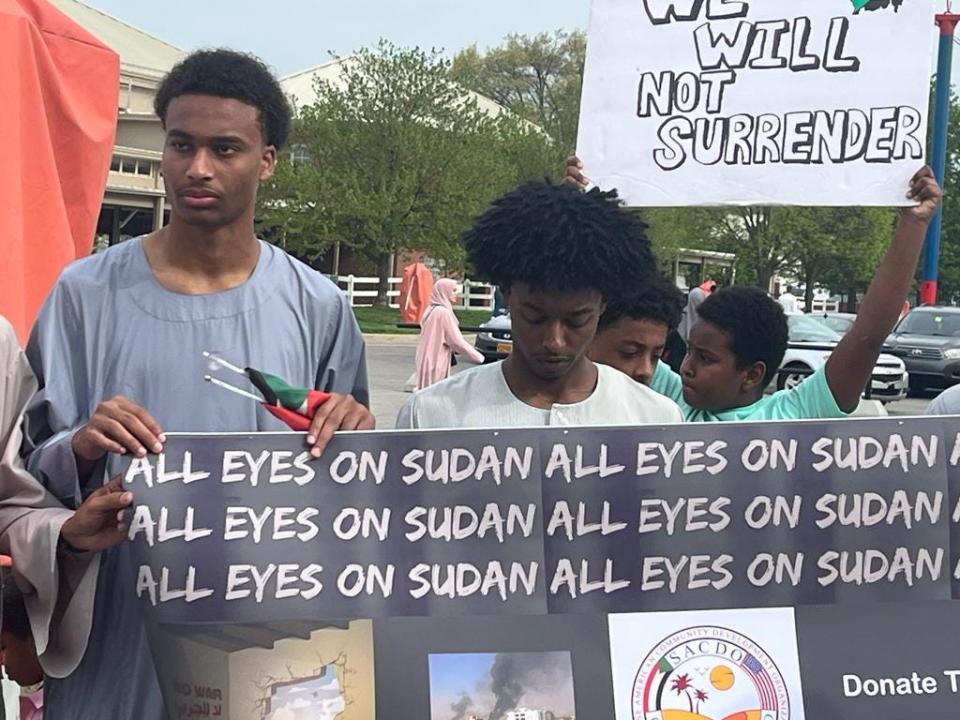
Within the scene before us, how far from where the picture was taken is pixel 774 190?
369 centimetres

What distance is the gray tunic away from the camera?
252 cm

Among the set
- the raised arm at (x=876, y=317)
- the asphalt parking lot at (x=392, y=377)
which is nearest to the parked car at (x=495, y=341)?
the asphalt parking lot at (x=392, y=377)

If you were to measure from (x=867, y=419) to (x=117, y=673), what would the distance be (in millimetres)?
1645

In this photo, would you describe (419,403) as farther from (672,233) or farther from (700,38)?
(672,233)

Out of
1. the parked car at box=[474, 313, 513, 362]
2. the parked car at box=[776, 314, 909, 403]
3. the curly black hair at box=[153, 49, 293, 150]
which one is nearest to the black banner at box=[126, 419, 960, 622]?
the curly black hair at box=[153, 49, 293, 150]

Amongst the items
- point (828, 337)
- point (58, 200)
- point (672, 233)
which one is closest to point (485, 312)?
point (672, 233)

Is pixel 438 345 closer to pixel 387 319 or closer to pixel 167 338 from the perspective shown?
pixel 167 338

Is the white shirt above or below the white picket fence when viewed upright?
below

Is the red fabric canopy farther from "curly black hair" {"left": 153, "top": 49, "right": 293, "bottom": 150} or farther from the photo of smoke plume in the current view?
the photo of smoke plume

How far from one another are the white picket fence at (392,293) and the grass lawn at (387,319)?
87 centimetres

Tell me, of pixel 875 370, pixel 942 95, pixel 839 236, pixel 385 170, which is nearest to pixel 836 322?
pixel 875 370

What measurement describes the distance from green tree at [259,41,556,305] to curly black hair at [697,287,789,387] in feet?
111

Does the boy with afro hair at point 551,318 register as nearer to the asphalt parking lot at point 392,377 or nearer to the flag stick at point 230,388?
the flag stick at point 230,388

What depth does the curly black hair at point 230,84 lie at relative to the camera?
2633 mm
